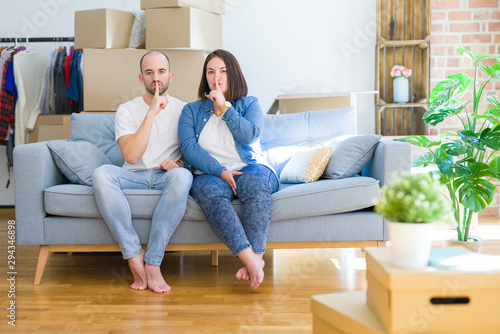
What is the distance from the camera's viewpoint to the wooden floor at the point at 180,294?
6.20 ft

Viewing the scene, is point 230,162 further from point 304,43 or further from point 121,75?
point 304,43

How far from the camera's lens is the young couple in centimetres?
227

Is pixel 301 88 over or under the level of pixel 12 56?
under

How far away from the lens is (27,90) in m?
4.37

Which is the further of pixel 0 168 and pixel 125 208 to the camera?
pixel 0 168

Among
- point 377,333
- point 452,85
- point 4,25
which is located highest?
point 4,25

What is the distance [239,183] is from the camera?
2.38m

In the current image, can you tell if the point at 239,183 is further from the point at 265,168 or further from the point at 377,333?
the point at 377,333

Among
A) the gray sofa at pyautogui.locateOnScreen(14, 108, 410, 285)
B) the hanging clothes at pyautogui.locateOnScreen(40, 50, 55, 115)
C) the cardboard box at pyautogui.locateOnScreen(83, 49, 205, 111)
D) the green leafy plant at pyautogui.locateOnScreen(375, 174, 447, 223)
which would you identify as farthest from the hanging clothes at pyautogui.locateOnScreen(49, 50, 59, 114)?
the green leafy plant at pyautogui.locateOnScreen(375, 174, 447, 223)

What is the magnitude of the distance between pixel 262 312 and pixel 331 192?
655mm

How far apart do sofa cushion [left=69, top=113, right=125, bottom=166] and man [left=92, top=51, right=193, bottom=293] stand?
0.28 m

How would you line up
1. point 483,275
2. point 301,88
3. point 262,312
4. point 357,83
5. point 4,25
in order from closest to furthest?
point 483,275
point 262,312
point 301,88
point 357,83
point 4,25

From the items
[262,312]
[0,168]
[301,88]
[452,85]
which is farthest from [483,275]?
[0,168]

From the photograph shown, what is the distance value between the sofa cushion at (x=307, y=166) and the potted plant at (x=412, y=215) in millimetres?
1379
